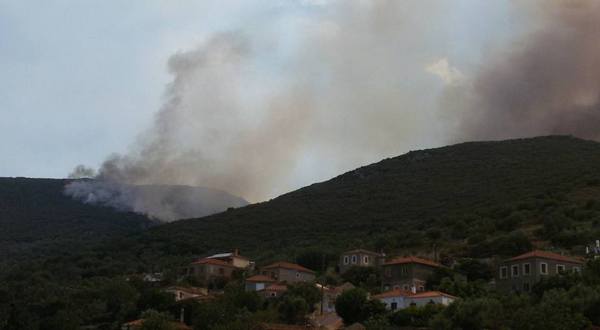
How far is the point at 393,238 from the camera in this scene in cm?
9419

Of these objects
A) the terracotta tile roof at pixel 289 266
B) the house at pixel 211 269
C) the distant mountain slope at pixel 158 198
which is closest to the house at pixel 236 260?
the house at pixel 211 269

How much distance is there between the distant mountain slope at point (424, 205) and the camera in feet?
309

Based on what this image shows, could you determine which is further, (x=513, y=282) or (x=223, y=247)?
(x=223, y=247)

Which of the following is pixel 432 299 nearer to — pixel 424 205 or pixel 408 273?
pixel 408 273

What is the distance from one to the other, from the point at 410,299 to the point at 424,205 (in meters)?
51.4

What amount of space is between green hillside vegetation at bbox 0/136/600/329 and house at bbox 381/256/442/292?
1.65 metres

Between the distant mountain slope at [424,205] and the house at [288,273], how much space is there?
1185 cm

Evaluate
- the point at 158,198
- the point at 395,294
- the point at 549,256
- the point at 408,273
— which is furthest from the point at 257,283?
the point at 158,198

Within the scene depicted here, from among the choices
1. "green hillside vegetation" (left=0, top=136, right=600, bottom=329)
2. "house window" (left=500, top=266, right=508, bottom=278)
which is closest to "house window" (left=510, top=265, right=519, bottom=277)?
"house window" (left=500, top=266, right=508, bottom=278)

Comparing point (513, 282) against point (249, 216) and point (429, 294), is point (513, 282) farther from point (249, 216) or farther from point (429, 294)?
point (249, 216)

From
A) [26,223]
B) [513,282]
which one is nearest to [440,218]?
[513,282]

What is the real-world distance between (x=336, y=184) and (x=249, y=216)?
774 inches

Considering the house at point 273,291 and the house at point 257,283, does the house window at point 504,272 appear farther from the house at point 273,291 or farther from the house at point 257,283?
the house at point 257,283

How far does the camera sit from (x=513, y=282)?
70.9m
